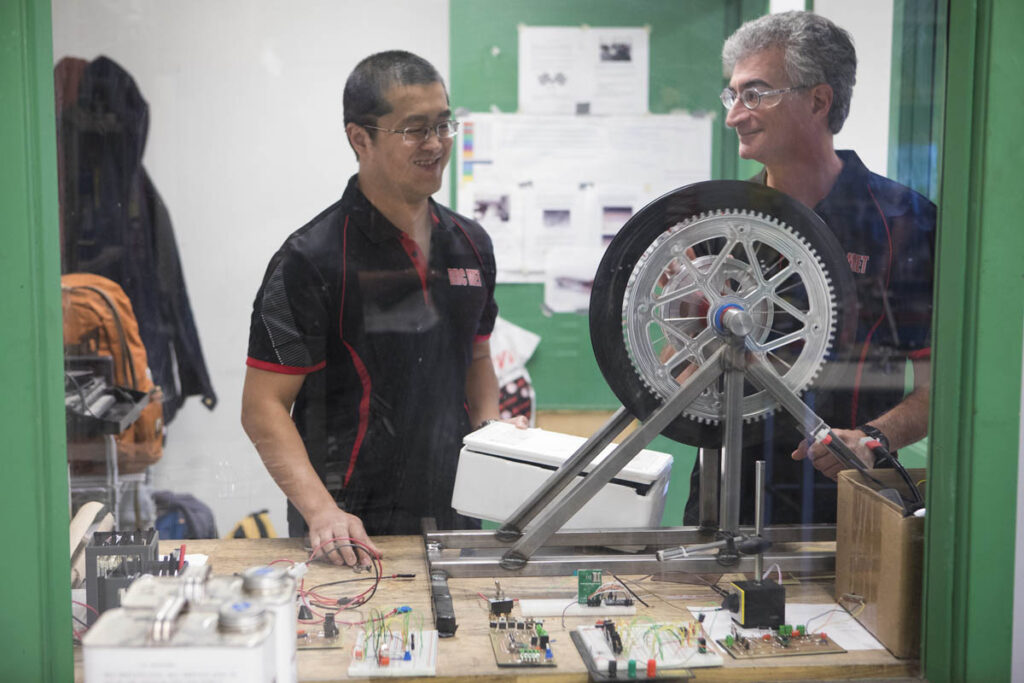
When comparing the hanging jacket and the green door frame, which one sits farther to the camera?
the hanging jacket

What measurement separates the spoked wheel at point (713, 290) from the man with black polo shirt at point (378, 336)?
0.31 meters

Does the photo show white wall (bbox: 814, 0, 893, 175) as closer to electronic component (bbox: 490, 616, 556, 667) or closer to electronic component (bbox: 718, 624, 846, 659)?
electronic component (bbox: 718, 624, 846, 659)

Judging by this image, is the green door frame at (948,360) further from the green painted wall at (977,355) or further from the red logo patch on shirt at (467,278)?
the red logo patch on shirt at (467,278)

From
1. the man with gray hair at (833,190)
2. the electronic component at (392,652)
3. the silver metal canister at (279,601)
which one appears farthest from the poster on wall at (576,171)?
the silver metal canister at (279,601)

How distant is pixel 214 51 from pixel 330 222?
0.40m

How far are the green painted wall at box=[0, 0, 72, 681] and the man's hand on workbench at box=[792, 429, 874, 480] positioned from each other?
1453mm

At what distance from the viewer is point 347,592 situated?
1.90 metres

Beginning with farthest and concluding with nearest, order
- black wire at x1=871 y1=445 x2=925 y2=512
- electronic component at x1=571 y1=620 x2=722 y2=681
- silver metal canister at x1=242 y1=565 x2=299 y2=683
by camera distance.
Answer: black wire at x1=871 y1=445 x2=925 y2=512
electronic component at x1=571 y1=620 x2=722 y2=681
silver metal canister at x1=242 y1=565 x2=299 y2=683

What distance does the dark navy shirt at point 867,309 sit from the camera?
2.00 metres

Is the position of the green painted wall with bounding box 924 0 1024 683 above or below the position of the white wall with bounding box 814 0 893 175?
below

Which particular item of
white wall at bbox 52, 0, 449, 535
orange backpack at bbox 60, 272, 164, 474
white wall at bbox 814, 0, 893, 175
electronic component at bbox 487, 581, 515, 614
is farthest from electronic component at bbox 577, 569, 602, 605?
white wall at bbox 814, 0, 893, 175

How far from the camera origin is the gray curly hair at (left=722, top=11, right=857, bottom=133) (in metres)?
1.99

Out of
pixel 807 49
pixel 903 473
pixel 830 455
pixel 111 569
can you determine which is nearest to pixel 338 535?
pixel 111 569

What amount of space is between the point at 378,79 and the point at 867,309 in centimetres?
112
